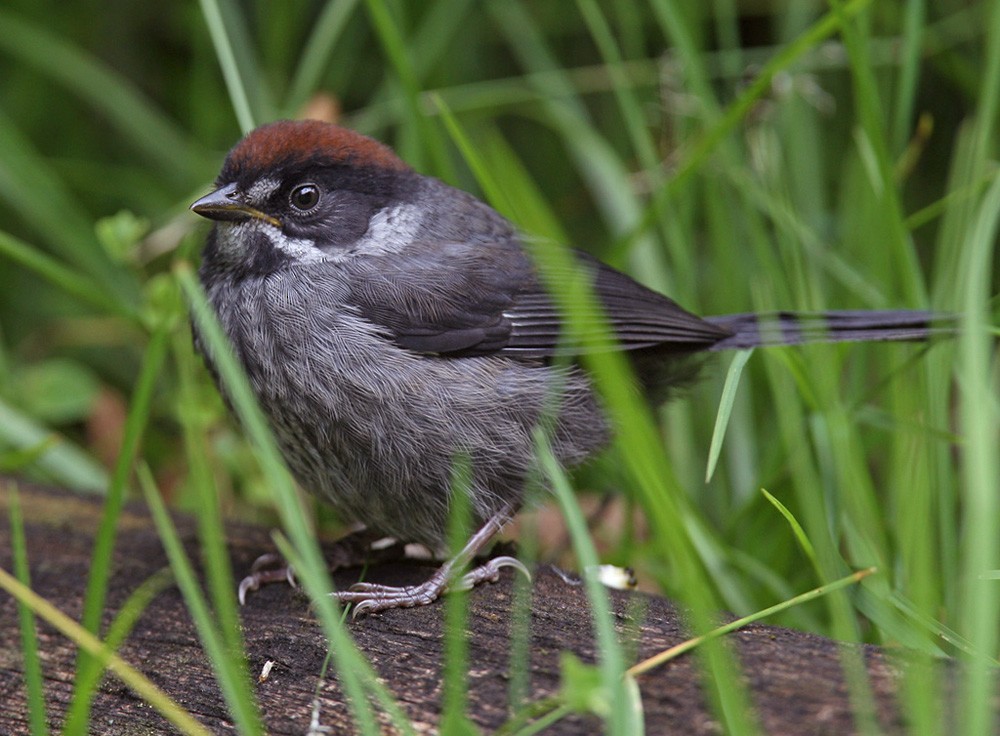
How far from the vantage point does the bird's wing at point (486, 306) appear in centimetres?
296

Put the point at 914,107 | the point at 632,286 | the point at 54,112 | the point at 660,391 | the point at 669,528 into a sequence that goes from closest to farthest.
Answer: the point at 669,528 < the point at 632,286 < the point at 660,391 < the point at 914,107 < the point at 54,112

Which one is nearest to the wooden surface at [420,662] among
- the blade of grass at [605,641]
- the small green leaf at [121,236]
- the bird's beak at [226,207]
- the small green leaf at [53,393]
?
the blade of grass at [605,641]

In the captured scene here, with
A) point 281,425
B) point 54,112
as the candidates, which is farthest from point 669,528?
point 54,112

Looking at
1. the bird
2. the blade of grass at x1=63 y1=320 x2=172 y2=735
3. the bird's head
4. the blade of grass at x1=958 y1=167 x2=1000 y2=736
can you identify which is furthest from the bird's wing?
the blade of grass at x1=958 y1=167 x2=1000 y2=736

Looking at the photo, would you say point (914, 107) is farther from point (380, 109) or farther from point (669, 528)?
point (669, 528)

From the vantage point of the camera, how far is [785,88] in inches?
156

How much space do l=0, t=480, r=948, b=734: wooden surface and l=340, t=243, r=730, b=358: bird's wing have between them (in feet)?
2.04

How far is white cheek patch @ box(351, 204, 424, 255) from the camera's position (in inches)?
124

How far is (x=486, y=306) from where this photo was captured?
3055 mm

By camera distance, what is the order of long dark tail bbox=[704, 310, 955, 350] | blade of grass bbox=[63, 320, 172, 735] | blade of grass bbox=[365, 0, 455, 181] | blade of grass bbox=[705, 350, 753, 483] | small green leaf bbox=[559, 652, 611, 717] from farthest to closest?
1. blade of grass bbox=[365, 0, 455, 181]
2. long dark tail bbox=[704, 310, 955, 350]
3. blade of grass bbox=[705, 350, 753, 483]
4. blade of grass bbox=[63, 320, 172, 735]
5. small green leaf bbox=[559, 652, 611, 717]

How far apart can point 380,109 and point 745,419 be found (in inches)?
72.1

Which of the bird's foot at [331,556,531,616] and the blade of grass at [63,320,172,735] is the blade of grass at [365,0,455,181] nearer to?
the blade of grass at [63,320,172,735]

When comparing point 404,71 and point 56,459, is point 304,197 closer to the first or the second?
point 404,71

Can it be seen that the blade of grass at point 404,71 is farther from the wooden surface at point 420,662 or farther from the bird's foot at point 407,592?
the bird's foot at point 407,592
